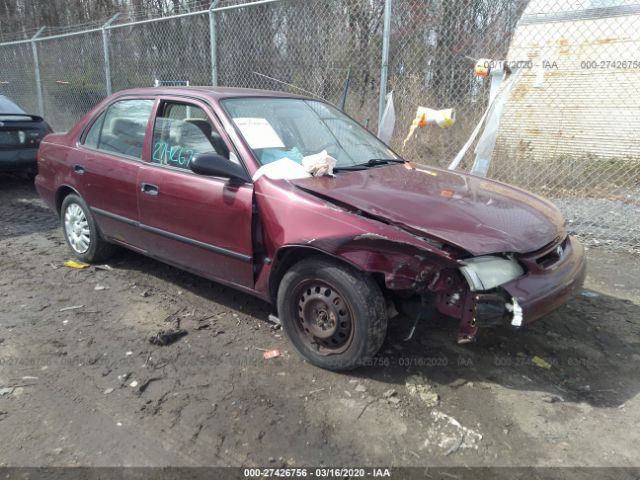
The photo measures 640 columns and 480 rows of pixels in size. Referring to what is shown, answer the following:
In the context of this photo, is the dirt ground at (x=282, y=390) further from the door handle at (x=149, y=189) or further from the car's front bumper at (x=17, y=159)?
the car's front bumper at (x=17, y=159)

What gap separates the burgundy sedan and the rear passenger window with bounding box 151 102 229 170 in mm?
11

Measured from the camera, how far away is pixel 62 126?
460 inches

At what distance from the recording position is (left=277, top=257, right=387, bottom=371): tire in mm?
2623

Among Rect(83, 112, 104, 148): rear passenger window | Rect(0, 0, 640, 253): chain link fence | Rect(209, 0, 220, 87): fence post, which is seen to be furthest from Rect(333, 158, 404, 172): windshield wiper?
Rect(209, 0, 220, 87): fence post

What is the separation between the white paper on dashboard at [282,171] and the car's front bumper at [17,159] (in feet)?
19.2

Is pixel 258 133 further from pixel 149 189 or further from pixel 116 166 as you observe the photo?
pixel 116 166

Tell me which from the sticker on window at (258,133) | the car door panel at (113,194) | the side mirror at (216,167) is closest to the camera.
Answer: the side mirror at (216,167)

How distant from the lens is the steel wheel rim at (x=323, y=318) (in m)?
2.74

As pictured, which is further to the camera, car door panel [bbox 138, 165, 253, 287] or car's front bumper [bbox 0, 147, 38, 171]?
car's front bumper [bbox 0, 147, 38, 171]

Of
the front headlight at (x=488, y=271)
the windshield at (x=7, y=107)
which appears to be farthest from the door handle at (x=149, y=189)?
the windshield at (x=7, y=107)

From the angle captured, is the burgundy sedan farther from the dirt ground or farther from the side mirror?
the dirt ground

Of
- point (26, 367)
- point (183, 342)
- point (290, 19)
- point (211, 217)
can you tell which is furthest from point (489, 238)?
point (290, 19)

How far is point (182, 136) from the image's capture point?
11.6ft

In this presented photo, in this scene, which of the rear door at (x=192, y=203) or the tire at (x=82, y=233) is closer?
the rear door at (x=192, y=203)
